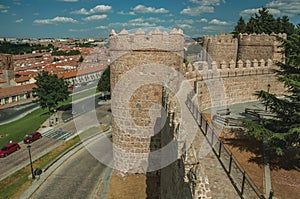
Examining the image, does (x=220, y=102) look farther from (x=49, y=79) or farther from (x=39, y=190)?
(x=49, y=79)

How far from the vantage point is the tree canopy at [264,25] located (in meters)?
29.1

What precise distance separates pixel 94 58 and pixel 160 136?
79614 mm

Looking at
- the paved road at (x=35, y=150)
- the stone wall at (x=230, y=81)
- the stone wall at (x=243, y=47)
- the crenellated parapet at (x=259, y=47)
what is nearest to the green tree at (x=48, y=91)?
the paved road at (x=35, y=150)

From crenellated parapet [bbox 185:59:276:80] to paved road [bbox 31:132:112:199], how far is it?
7743mm

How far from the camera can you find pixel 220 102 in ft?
51.7

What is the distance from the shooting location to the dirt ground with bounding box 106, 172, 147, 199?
10.7 m

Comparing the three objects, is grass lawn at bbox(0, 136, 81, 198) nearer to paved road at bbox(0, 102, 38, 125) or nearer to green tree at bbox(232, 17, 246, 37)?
paved road at bbox(0, 102, 38, 125)

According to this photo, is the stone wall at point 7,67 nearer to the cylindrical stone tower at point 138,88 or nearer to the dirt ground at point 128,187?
the dirt ground at point 128,187

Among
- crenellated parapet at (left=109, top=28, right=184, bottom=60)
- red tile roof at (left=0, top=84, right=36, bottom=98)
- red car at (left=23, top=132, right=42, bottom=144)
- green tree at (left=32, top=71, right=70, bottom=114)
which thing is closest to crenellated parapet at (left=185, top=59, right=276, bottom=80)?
crenellated parapet at (left=109, top=28, right=184, bottom=60)

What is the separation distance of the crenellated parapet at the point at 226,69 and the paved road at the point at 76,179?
7743 millimetres

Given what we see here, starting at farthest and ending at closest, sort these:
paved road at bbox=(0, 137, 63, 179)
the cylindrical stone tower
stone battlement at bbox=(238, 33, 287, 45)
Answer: stone battlement at bbox=(238, 33, 287, 45) → paved road at bbox=(0, 137, 63, 179) → the cylindrical stone tower

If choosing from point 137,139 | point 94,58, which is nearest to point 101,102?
point 137,139

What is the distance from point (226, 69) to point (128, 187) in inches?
367

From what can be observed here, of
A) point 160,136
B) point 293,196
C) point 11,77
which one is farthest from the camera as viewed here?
point 11,77
